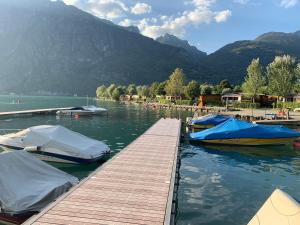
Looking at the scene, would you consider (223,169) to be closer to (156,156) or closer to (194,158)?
(194,158)

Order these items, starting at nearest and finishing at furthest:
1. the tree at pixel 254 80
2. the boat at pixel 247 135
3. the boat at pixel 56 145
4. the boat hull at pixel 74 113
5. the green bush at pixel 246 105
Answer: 1. the boat at pixel 56 145
2. the boat at pixel 247 135
3. the boat hull at pixel 74 113
4. the green bush at pixel 246 105
5. the tree at pixel 254 80

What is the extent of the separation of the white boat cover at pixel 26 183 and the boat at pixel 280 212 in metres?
10.5

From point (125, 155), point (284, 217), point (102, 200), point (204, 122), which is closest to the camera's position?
point (284, 217)

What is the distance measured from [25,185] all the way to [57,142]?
10.9 metres

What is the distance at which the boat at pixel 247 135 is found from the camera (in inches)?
1596

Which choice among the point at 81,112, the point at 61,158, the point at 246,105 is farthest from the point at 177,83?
the point at 61,158

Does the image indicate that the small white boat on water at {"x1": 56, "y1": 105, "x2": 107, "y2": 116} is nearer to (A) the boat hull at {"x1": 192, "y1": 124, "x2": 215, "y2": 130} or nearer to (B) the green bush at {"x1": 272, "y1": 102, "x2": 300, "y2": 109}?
(A) the boat hull at {"x1": 192, "y1": 124, "x2": 215, "y2": 130}

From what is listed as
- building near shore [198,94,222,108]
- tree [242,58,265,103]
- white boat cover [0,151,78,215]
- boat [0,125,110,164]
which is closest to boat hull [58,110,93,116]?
building near shore [198,94,222,108]

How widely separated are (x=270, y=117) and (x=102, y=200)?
60.5 meters

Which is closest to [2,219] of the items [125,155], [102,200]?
[102,200]

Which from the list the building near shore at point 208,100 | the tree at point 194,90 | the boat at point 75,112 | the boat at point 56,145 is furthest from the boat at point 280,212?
the tree at point 194,90

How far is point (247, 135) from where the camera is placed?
40.5 metres

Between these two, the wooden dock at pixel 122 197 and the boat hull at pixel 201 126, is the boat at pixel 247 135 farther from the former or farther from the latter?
the wooden dock at pixel 122 197

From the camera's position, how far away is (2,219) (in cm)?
1578
